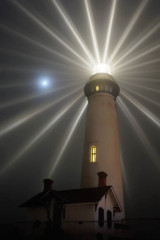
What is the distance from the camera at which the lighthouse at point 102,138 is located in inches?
936

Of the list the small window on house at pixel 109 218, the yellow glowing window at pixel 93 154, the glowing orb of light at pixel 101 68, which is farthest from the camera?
the glowing orb of light at pixel 101 68

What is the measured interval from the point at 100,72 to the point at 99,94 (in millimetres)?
3943

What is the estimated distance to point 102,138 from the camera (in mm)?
25781

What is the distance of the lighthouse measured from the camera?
23781 millimetres

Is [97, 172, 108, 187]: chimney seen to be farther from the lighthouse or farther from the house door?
the house door

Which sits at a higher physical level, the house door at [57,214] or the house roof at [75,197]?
the house roof at [75,197]

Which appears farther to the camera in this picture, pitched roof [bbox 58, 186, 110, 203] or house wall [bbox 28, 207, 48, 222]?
house wall [bbox 28, 207, 48, 222]

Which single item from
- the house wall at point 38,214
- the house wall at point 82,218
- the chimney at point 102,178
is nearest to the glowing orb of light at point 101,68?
the chimney at point 102,178

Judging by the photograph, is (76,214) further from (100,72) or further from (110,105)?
(100,72)

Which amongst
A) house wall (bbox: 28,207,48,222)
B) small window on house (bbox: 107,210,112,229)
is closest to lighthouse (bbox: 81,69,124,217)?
small window on house (bbox: 107,210,112,229)

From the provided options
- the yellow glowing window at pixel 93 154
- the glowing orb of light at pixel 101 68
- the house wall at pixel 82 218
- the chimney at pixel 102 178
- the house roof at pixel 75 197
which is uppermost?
the glowing orb of light at pixel 101 68

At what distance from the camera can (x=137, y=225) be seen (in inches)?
1059

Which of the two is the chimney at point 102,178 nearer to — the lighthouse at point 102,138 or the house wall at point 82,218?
the lighthouse at point 102,138

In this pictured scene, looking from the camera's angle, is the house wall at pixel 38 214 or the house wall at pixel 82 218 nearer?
the house wall at pixel 82 218
